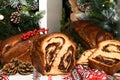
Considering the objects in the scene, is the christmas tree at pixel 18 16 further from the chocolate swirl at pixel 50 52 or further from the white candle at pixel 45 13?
the chocolate swirl at pixel 50 52

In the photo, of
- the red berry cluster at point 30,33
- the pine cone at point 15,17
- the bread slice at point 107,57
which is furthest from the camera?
the pine cone at point 15,17

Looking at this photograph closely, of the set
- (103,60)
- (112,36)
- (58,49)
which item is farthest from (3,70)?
(112,36)

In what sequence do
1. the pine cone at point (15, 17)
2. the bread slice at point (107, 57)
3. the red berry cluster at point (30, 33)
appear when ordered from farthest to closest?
the pine cone at point (15, 17) → the red berry cluster at point (30, 33) → the bread slice at point (107, 57)

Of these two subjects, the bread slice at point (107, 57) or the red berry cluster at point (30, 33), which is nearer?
the bread slice at point (107, 57)

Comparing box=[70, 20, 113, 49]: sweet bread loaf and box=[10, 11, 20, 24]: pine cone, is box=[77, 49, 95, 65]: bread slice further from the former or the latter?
box=[10, 11, 20, 24]: pine cone

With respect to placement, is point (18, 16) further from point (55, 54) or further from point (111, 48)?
point (111, 48)

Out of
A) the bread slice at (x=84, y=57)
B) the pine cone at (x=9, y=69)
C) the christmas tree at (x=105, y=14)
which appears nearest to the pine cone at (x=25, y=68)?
the pine cone at (x=9, y=69)

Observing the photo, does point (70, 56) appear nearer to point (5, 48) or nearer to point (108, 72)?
point (108, 72)
